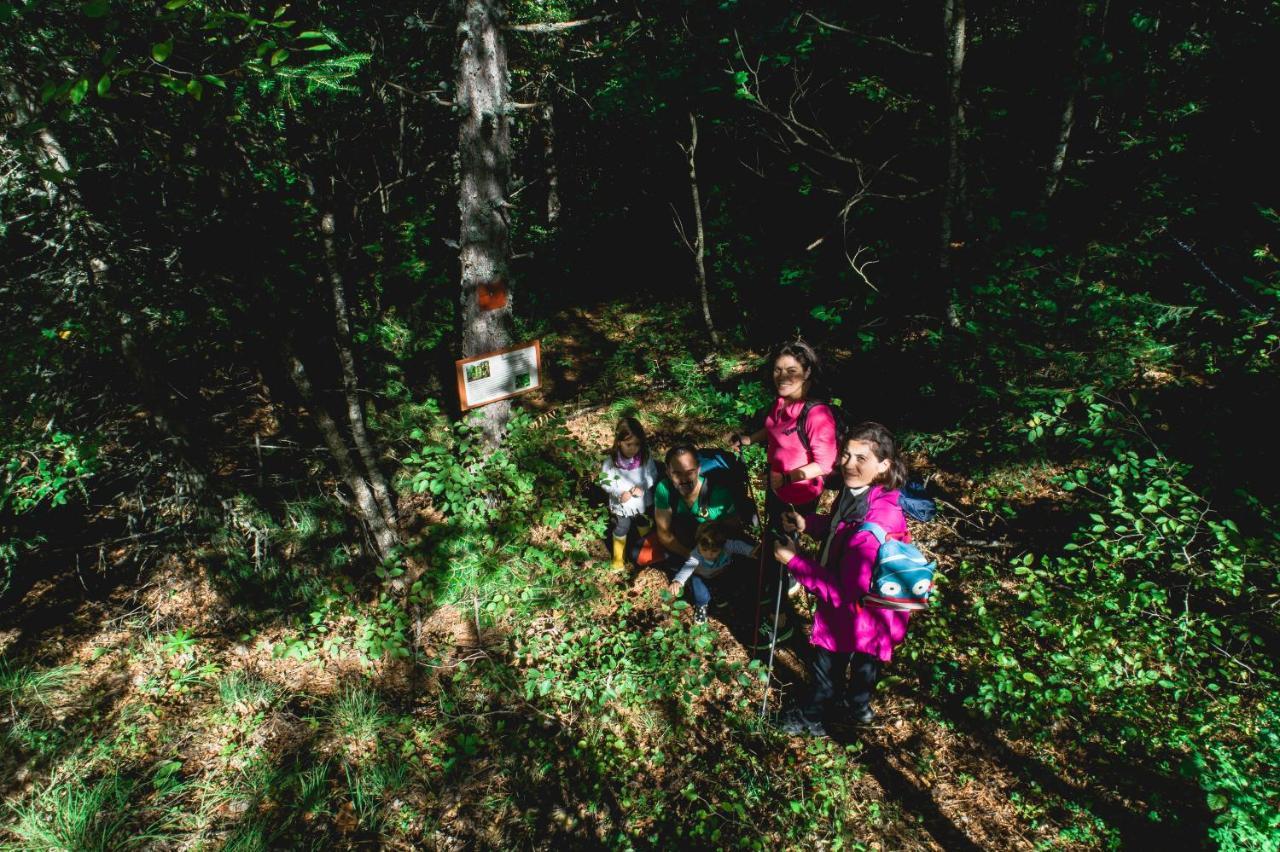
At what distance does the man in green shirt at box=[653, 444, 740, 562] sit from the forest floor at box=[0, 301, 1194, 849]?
668mm

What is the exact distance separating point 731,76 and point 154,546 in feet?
24.1

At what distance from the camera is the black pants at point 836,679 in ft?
11.6

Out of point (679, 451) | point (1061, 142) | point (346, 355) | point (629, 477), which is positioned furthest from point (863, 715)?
point (1061, 142)

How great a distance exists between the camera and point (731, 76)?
20.7 feet

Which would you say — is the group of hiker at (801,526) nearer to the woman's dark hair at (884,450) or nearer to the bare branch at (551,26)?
the woman's dark hair at (884,450)

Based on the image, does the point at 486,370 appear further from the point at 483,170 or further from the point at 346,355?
the point at 483,170

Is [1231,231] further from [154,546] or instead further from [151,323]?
[154,546]

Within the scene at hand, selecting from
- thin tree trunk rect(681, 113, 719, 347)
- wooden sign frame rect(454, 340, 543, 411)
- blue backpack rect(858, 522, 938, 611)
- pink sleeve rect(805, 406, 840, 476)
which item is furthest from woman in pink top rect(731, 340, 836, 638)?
thin tree trunk rect(681, 113, 719, 347)

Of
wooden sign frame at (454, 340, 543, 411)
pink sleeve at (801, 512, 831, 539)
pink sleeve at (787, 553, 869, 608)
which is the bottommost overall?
pink sleeve at (801, 512, 831, 539)

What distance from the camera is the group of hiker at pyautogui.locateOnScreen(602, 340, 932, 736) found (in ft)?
10.3

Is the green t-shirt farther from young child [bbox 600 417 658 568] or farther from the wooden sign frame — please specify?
the wooden sign frame

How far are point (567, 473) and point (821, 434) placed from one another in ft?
8.03

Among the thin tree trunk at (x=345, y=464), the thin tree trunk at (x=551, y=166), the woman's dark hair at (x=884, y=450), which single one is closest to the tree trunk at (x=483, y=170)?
the thin tree trunk at (x=345, y=464)

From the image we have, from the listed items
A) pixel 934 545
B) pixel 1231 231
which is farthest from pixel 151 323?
pixel 1231 231
